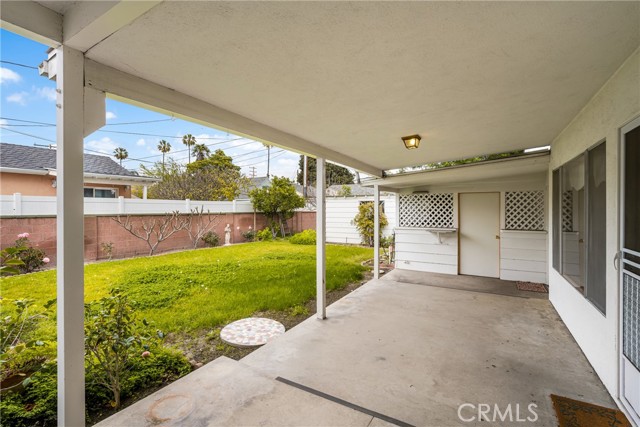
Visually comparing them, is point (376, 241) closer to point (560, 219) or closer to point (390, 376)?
point (560, 219)

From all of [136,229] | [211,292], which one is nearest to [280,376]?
[211,292]

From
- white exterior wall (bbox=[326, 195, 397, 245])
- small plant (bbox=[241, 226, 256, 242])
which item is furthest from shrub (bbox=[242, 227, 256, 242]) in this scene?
white exterior wall (bbox=[326, 195, 397, 245])

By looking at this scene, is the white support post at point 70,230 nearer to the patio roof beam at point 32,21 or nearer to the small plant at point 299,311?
the patio roof beam at point 32,21

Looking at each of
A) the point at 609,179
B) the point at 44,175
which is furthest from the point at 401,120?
the point at 44,175

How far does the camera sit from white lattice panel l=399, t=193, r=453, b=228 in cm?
704

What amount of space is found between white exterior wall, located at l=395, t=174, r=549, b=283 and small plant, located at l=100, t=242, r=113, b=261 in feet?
26.9

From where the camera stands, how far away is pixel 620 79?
2.13 m

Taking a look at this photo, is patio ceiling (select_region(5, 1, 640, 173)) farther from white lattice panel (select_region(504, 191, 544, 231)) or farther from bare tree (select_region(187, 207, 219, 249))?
bare tree (select_region(187, 207, 219, 249))

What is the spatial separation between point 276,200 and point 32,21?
38.0 feet

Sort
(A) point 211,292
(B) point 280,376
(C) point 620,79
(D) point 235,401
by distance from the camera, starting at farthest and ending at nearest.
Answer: (A) point 211,292 → (B) point 280,376 → (D) point 235,401 → (C) point 620,79

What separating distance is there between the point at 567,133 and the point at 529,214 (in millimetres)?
3001

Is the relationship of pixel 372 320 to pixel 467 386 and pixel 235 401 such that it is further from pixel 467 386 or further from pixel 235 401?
pixel 235 401

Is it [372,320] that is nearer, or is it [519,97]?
[519,97]

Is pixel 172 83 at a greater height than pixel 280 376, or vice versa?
pixel 172 83
